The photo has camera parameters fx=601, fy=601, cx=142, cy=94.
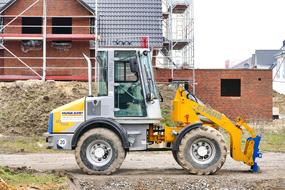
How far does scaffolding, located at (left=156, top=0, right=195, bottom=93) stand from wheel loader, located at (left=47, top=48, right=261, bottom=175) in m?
19.8

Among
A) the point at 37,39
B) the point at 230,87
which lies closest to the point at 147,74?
the point at 37,39

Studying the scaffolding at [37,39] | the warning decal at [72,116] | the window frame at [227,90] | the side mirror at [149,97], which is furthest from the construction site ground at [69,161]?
the scaffolding at [37,39]

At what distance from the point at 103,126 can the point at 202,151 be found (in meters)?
2.56

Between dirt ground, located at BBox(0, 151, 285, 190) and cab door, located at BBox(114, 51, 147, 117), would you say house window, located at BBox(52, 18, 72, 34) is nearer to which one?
dirt ground, located at BBox(0, 151, 285, 190)

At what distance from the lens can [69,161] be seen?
19422 millimetres

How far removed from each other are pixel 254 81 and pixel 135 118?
22496mm

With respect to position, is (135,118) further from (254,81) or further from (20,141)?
(254,81)

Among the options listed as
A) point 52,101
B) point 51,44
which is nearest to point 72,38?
point 51,44

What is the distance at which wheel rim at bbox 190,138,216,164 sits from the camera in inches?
590

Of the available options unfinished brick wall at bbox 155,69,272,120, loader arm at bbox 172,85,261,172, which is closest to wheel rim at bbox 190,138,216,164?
loader arm at bbox 172,85,261,172

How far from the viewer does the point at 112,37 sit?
33.8 metres

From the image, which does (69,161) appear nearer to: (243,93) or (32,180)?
(32,180)

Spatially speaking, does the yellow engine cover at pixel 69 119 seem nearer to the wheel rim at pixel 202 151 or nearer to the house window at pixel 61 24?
the wheel rim at pixel 202 151

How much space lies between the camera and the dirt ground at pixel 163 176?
1367cm
